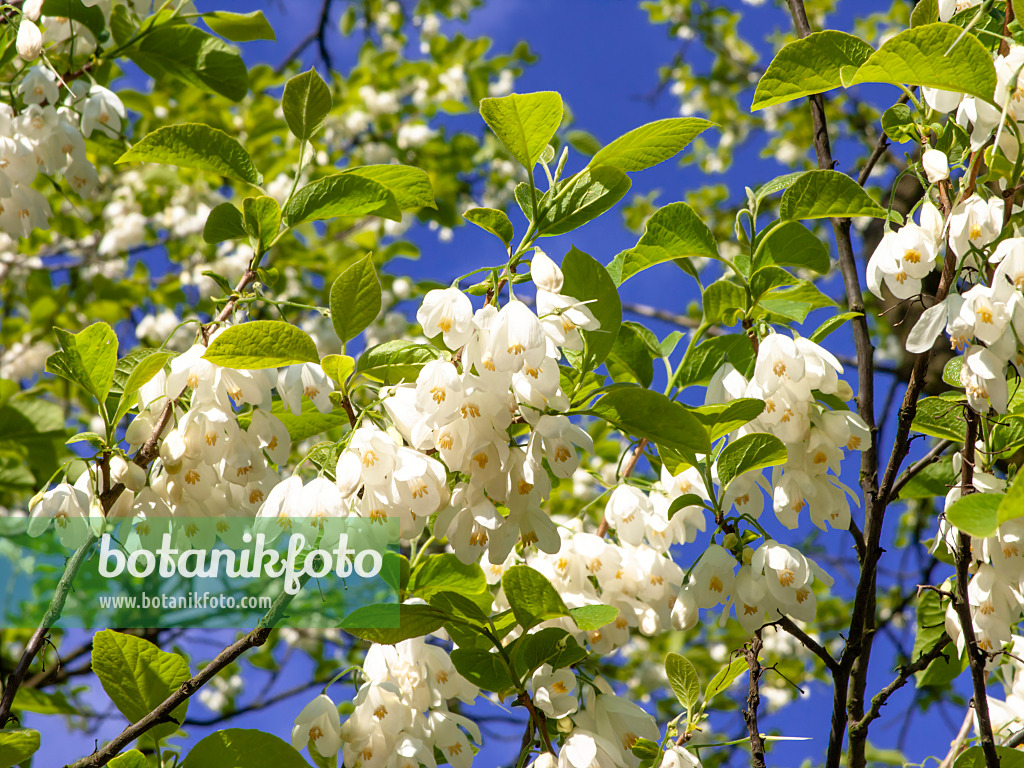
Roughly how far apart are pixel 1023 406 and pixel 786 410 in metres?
0.43

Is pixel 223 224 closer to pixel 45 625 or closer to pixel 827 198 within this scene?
pixel 45 625

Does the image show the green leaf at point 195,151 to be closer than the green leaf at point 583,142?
Yes

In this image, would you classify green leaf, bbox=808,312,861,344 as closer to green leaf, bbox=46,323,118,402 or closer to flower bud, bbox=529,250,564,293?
flower bud, bbox=529,250,564,293

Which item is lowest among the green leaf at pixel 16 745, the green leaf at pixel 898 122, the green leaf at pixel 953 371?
the green leaf at pixel 16 745

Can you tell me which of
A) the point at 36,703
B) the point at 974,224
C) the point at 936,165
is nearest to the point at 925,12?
the point at 936,165

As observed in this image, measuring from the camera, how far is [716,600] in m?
1.61

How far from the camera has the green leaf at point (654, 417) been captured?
1251mm

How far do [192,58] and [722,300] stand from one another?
162cm

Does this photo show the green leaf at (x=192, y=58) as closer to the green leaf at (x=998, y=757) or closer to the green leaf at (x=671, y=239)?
the green leaf at (x=671, y=239)

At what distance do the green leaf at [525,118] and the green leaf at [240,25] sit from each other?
1383mm

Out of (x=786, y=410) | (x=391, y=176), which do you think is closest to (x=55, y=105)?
(x=391, y=176)

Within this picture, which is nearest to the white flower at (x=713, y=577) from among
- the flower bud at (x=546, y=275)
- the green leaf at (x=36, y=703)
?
the flower bud at (x=546, y=275)

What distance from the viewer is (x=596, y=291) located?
1.33 m

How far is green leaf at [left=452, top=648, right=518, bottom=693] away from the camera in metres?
1.40
